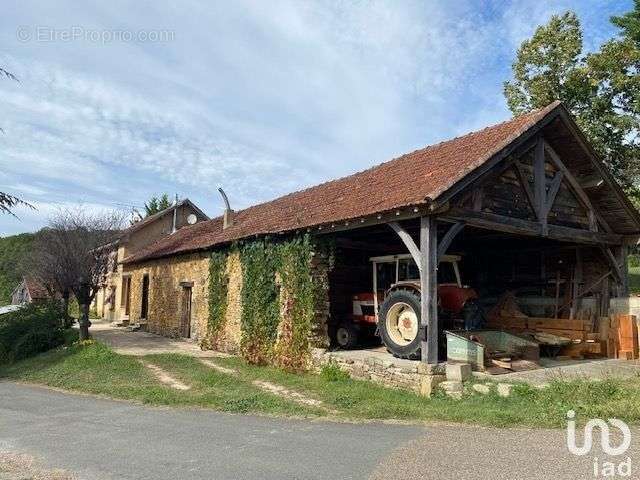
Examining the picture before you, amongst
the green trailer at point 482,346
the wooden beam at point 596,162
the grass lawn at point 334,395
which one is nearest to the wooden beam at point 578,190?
the wooden beam at point 596,162

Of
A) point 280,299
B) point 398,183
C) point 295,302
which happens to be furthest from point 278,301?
point 398,183

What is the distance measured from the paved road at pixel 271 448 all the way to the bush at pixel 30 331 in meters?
8.49

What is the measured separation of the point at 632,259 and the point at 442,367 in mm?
31901

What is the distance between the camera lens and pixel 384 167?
13219 millimetres

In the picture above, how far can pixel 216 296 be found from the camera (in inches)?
582

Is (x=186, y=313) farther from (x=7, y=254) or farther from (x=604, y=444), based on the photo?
(x=7, y=254)

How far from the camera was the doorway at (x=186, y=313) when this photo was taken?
17531 mm

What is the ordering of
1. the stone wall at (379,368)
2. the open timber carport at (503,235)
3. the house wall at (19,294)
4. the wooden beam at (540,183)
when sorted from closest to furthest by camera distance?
the stone wall at (379,368) < the open timber carport at (503,235) < the wooden beam at (540,183) < the house wall at (19,294)

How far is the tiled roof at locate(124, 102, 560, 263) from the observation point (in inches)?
346

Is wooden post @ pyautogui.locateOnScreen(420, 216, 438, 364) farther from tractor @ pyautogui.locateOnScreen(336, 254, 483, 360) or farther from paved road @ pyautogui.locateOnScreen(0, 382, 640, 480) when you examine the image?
paved road @ pyautogui.locateOnScreen(0, 382, 640, 480)

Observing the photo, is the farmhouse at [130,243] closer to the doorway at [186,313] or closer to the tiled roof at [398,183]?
the doorway at [186,313]

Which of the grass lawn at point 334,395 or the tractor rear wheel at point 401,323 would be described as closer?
the grass lawn at point 334,395

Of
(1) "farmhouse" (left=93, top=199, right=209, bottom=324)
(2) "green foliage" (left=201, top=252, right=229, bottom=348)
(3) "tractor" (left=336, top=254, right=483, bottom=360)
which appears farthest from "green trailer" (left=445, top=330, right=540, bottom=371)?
(1) "farmhouse" (left=93, top=199, right=209, bottom=324)

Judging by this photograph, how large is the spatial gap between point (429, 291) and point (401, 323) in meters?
1.40
